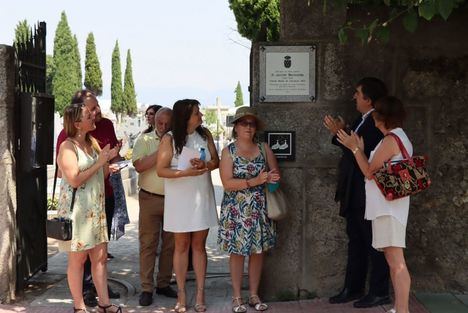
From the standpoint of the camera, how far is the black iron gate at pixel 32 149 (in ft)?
17.9

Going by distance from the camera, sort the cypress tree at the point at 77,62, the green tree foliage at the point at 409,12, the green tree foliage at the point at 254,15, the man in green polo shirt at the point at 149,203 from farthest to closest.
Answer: the cypress tree at the point at 77,62
the green tree foliage at the point at 254,15
the man in green polo shirt at the point at 149,203
the green tree foliage at the point at 409,12

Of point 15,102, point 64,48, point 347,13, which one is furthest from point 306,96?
point 64,48

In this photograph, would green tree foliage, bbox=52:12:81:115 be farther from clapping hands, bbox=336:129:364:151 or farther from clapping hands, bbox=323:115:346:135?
clapping hands, bbox=336:129:364:151

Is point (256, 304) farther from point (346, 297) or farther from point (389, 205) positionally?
point (389, 205)

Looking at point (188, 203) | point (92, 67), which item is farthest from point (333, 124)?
point (92, 67)

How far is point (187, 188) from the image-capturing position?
16.3 ft

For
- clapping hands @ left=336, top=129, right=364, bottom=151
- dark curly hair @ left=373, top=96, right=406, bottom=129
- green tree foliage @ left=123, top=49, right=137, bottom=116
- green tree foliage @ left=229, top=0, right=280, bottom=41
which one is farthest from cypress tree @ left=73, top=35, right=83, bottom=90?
dark curly hair @ left=373, top=96, right=406, bottom=129

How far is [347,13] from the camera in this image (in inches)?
202

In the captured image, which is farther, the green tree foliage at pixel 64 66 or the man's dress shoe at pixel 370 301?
the green tree foliage at pixel 64 66

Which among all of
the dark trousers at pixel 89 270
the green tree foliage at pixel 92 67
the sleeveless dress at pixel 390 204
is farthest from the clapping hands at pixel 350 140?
the green tree foliage at pixel 92 67

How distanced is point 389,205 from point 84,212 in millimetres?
2309

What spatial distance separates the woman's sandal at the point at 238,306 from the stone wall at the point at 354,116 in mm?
469

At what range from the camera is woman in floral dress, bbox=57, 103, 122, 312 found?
4578 mm

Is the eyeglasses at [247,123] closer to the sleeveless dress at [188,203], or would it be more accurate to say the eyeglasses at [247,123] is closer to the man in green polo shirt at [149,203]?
the sleeveless dress at [188,203]
